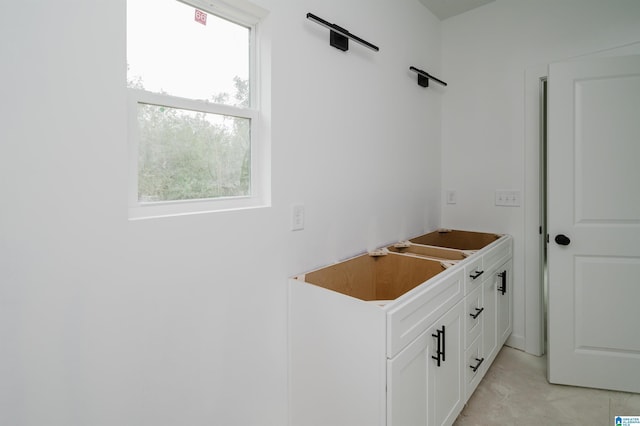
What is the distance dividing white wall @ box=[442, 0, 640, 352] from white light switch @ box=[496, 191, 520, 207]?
0.13 ft

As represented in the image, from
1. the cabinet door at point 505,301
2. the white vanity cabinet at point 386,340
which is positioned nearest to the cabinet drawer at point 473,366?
the white vanity cabinet at point 386,340

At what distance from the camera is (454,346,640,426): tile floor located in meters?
1.95

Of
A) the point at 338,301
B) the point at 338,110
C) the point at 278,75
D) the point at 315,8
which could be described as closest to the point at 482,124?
the point at 338,110

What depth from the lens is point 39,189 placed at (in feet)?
3.11

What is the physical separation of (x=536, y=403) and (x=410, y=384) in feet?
4.14

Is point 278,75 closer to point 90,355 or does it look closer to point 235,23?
point 235,23

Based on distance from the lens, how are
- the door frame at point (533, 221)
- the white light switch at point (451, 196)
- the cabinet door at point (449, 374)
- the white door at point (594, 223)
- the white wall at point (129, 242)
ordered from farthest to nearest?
the white light switch at point (451, 196) < the door frame at point (533, 221) < the white door at point (594, 223) < the cabinet door at point (449, 374) < the white wall at point (129, 242)

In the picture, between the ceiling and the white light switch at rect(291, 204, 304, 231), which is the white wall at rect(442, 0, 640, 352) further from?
the white light switch at rect(291, 204, 304, 231)

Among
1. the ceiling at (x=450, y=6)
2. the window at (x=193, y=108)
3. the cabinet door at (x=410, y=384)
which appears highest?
the ceiling at (x=450, y=6)

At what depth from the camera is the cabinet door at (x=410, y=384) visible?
129cm

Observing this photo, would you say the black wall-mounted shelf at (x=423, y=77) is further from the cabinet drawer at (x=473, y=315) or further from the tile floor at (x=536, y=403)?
Result: the tile floor at (x=536, y=403)

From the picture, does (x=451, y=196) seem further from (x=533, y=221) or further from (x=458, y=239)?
(x=533, y=221)

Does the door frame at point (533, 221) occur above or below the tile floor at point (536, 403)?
above

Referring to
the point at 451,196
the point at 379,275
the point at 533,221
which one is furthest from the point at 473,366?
the point at 451,196
